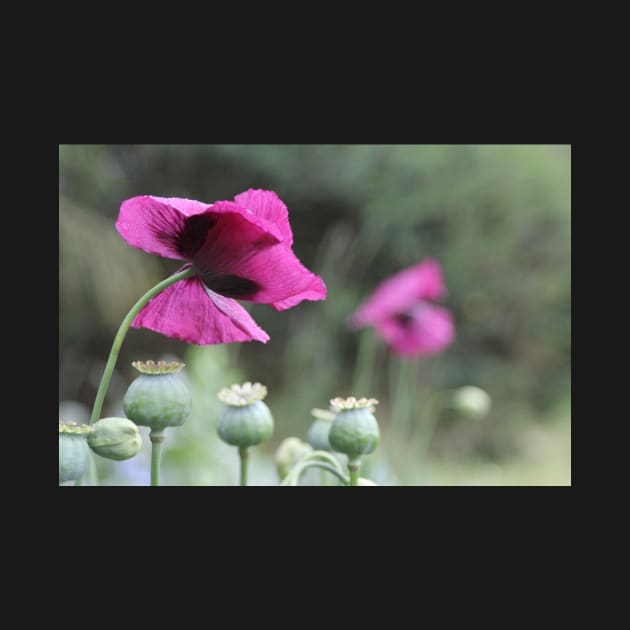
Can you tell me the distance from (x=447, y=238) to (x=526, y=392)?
98 cm

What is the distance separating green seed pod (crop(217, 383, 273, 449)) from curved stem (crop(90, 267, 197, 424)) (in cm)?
10

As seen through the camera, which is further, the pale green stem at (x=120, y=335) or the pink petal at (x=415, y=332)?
the pink petal at (x=415, y=332)

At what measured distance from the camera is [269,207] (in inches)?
19.7

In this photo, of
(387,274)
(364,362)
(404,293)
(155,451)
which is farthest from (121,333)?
(387,274)

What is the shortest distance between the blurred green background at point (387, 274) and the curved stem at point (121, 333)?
2.01 metres

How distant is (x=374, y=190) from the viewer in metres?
3.66

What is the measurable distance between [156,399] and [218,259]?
104 millimetres

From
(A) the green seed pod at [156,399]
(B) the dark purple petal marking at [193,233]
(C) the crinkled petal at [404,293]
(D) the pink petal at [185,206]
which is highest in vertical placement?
(C) the crinkled petal at [404,293]

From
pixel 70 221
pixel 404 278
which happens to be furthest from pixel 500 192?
pixel 404 278

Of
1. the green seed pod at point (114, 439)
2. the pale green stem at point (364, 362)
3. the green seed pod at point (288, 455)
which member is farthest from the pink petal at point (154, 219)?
the pale green stem at point (364, 362)

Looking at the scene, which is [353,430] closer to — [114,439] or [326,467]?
[326,467]

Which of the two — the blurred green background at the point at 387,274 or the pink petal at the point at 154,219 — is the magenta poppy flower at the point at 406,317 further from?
the pink petal at the point at 154,219

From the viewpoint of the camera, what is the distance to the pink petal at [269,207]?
494 millimetres

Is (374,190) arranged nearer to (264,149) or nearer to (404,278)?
(264,149)
